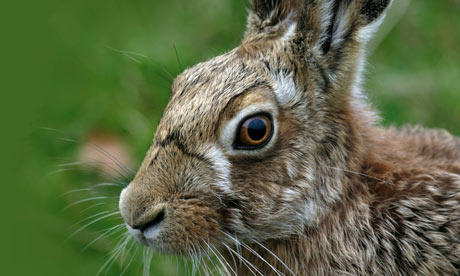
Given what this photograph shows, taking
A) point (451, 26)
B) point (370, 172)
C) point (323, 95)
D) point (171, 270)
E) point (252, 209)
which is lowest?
point (171, 270)

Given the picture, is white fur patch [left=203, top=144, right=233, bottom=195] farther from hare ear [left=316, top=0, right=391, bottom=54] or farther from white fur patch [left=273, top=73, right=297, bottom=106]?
hare ear [left=316, top=0, right=391, bottom=54]

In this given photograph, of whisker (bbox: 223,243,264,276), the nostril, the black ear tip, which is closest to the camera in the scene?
the nostril

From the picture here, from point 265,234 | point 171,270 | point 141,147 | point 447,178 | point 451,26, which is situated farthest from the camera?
point 451,26

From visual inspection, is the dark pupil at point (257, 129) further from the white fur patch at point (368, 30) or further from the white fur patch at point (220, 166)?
the white fur patch at point (368, 30)

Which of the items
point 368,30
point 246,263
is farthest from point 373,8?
point 246,263

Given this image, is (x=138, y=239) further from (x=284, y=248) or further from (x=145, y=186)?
(x=284, y=248)

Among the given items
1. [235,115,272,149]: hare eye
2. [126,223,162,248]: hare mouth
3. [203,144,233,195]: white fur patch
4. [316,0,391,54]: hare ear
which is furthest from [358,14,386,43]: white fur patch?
[126,223,162,248]: hare mouth

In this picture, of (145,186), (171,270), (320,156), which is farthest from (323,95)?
(171,270)

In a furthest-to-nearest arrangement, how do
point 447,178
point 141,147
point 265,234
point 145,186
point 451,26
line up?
point 451,26
point 141,147
point 447,178
point 265,234
point 145,186
